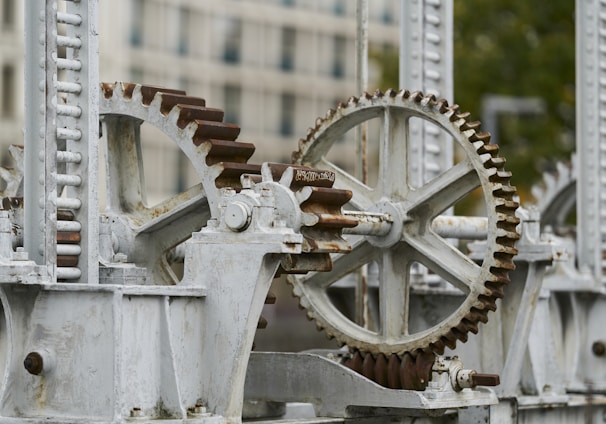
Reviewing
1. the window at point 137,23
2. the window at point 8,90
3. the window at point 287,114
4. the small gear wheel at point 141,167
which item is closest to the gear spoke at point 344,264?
the small gear wheel at point 141,167

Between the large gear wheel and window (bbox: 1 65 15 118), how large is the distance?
53279 mm

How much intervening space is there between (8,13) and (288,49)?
1894 cm

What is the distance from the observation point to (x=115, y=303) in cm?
1108

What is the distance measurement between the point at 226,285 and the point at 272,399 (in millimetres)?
2587

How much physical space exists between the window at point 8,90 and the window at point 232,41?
13.5m

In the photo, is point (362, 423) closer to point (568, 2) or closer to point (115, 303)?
point (115, 303)

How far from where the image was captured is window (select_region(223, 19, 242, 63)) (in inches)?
3118

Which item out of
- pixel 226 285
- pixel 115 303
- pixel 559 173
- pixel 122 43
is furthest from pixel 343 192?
pixel 122 43

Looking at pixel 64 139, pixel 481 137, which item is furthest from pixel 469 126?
pixel 64 139

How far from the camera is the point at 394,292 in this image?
14547 mm

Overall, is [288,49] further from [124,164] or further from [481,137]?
[481,137]

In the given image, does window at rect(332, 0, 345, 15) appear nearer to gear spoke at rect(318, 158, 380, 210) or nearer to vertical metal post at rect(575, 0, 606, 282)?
vertical metal post at rect(575, 0, 606, 282)

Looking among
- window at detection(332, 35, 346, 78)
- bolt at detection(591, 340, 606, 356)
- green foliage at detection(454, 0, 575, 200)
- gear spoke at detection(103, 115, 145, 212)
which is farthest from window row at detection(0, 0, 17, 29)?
gear spoke at detection(103, 115, 145, 212)

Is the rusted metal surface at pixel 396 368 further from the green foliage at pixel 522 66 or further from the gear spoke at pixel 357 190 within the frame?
the green foliage at pixel 522 66
